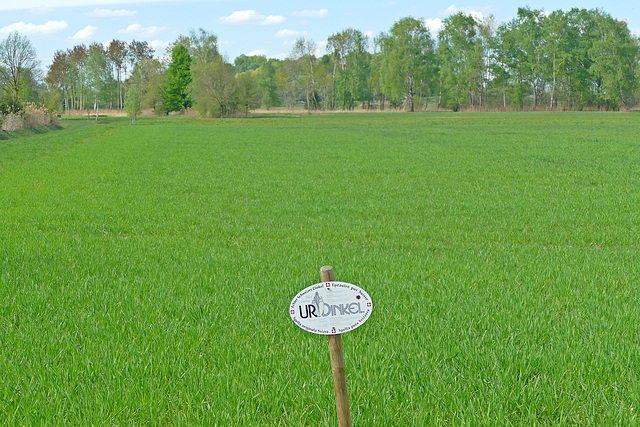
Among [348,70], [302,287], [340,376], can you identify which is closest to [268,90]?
[348,70]

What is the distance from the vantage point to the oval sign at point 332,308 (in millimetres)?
2766

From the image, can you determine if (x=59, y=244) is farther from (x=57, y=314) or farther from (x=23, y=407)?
(x=23, y=407)

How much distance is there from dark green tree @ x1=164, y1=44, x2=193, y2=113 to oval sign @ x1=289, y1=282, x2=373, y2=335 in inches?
4110

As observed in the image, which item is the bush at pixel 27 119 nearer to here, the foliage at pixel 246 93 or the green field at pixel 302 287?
the foliage at pixel 246 93

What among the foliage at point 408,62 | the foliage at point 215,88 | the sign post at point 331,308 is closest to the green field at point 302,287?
the sign post at point 331,308

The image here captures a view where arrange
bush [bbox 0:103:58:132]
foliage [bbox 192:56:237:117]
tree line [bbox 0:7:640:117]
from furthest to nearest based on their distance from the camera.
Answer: tree line [bbox 0:7:640:117], foliage [bbox 192:56:237:117], bush [bbox 0:103:58:132]

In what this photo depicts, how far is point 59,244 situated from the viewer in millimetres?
9602

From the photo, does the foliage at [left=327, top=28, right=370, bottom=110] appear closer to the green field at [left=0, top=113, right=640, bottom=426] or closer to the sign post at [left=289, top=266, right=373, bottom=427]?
the green field at [left=0, top=113, right=640, bottom=426]

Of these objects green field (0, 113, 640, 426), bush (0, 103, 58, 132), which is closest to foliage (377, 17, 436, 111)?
bush (0, 103, 58, 132)

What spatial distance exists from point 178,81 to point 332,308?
10598 cm

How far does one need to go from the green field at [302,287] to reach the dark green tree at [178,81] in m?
90.8

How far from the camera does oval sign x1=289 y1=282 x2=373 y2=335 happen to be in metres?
2.77

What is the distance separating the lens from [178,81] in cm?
10262

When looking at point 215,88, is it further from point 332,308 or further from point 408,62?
point 332,308
